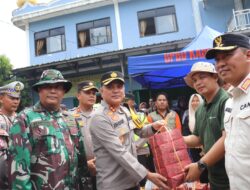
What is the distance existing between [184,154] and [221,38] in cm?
96

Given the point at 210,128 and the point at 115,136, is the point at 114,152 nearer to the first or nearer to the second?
the point at 115,136

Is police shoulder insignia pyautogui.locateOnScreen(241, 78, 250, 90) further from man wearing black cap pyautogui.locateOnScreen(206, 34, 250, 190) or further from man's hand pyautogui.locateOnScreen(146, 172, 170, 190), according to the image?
man's hand pyautogui.locateOnScreen(146, 172, 170, 190)

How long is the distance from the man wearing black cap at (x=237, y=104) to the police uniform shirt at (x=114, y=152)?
823mm

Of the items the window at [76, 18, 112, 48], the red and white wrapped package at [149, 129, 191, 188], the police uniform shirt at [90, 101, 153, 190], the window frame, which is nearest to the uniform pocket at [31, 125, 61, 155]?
the police uniform shirt at [90, 101, 153, 190]

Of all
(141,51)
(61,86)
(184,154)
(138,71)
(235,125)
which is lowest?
(184,154)

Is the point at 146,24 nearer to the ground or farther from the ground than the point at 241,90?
farther from the ground

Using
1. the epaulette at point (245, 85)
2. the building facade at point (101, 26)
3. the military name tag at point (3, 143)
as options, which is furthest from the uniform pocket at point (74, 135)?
the building facade at point (101, 26)

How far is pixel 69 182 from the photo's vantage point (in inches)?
98.0

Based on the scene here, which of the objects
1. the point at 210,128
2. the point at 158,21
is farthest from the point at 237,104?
the point at 158,21

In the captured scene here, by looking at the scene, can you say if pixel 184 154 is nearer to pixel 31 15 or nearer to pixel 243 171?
pixel 243 171

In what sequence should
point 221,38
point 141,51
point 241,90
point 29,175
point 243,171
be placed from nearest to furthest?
point 243,171, point 241,90, point 221,38, point 29,175, point 141,51

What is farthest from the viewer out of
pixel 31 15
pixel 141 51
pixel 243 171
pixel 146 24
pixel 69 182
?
pixel 31 15

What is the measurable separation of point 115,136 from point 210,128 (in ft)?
2.64

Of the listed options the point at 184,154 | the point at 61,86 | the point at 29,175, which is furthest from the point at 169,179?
the point at 61,86
